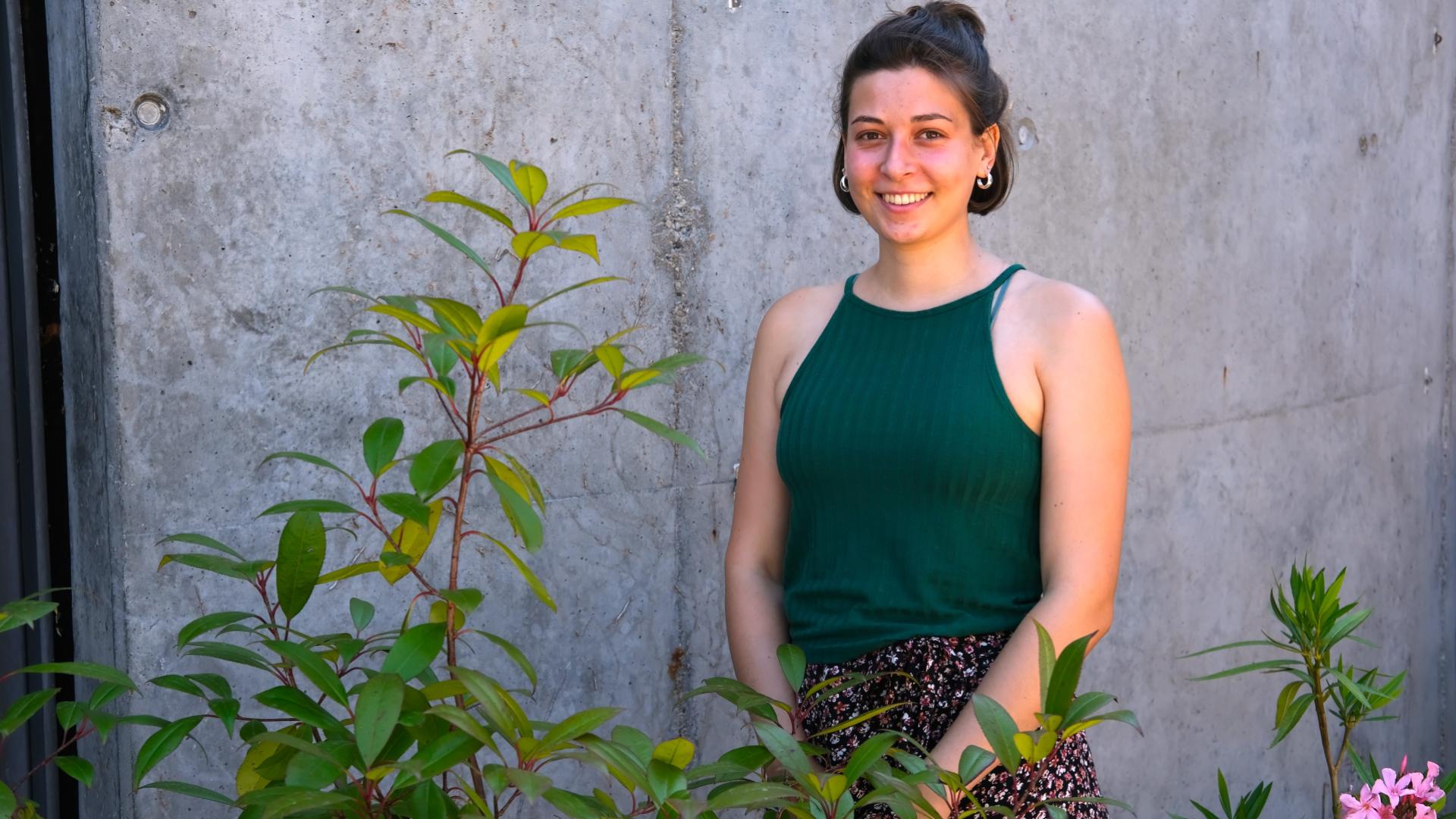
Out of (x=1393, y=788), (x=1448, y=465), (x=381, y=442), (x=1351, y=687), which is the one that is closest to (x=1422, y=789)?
(x=1393, y=788)

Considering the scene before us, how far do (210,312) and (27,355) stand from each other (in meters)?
0.29

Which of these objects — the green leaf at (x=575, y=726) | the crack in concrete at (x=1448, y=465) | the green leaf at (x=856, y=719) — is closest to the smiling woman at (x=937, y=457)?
the green leaf at (x=856, y=719)

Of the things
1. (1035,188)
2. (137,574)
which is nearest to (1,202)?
(137,574)

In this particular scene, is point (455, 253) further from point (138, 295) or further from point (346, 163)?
point (138, 295)

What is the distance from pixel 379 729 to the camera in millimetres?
1132

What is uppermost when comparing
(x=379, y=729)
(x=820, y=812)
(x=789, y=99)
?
(x=789, y=99)

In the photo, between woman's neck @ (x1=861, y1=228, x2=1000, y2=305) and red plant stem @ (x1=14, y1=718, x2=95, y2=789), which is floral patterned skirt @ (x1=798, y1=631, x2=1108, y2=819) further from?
red plant stem @ (x1=14, y1=718, x2=95, y2=789)

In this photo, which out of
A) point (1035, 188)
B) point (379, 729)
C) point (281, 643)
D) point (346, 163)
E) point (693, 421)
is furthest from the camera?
point (1035, 188)

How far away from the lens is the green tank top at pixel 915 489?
73.7 inches

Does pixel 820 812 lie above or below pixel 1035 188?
below

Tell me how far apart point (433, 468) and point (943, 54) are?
1.05m

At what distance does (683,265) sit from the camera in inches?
101

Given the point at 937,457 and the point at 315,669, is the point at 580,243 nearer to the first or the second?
the point at 315,669

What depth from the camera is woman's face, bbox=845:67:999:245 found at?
6.34 feet
